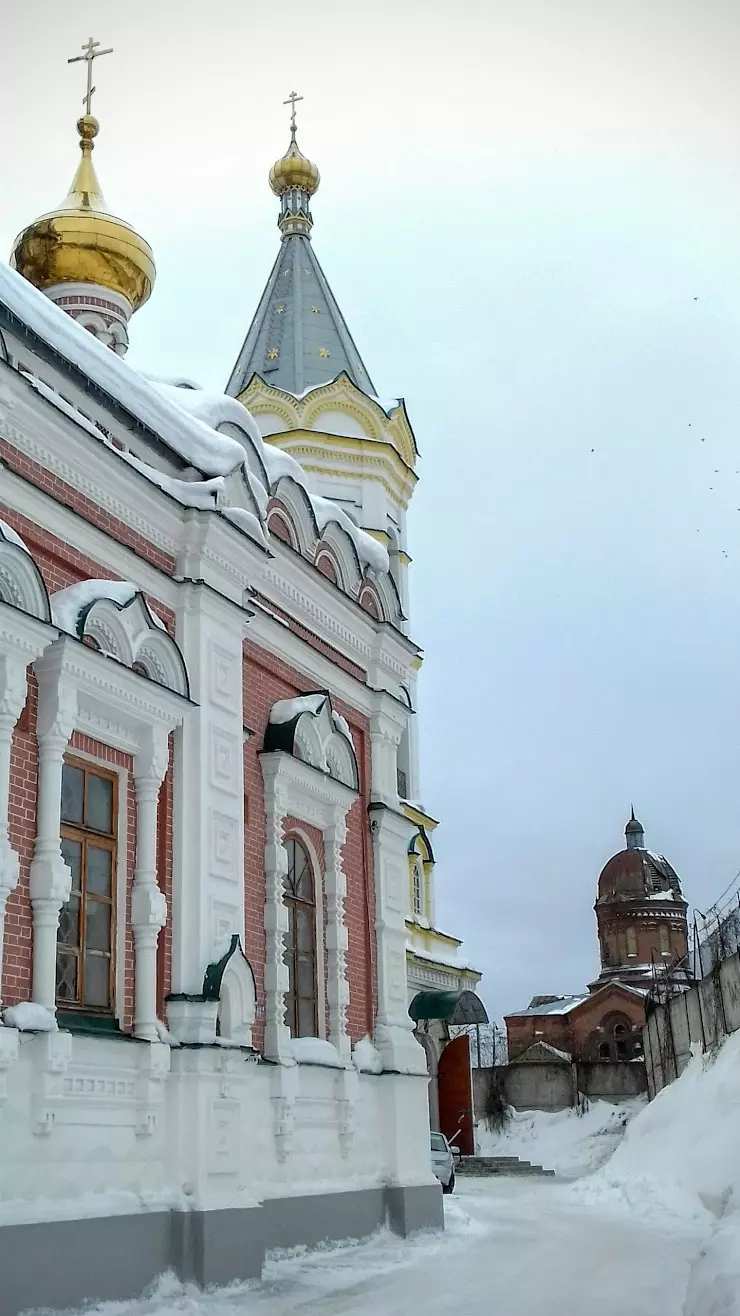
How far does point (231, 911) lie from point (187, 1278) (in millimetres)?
2158

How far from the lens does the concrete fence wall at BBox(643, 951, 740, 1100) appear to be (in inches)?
699

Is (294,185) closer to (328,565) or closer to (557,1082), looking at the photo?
(328,565)

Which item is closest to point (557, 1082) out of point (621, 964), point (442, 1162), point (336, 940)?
point (621, 964)

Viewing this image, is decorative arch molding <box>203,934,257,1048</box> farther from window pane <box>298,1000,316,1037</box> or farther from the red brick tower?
the red brick tower

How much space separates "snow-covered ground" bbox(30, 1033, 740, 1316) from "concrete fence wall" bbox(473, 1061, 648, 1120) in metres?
17.3

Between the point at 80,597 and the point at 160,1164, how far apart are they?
3241mm

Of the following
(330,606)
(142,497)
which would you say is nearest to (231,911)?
(142,497)

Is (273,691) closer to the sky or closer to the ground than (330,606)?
closer to the ground

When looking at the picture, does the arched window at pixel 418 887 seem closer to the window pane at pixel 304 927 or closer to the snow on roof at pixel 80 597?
the window pane at pixel 304 927

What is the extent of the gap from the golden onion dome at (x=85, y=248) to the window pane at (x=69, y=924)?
6639mm

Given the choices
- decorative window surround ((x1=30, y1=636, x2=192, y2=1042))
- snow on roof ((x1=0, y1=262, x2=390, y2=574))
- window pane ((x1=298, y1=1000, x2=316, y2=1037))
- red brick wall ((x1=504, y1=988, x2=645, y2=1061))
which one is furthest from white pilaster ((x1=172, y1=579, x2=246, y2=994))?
red brick wall ((x1=504, y1=988, x2=645, y2=1061))

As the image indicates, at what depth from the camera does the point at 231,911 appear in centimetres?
902

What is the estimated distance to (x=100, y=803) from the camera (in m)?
8.31

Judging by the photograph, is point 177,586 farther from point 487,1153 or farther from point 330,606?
point 487,1153
